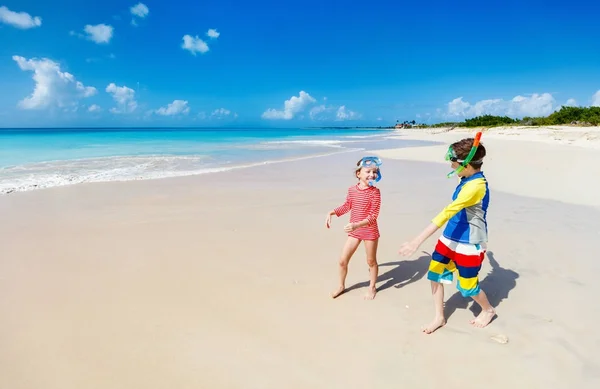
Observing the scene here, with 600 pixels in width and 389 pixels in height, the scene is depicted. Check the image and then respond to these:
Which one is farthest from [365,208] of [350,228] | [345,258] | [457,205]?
[457,205]

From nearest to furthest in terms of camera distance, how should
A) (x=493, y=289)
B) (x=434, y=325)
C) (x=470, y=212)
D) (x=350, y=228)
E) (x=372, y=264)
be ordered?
1. (x=470, y=212)
2. (x=434, y=325)
3. (x=350, y=228)
4. (x=372, y=264)
5. (x=493, y=289)

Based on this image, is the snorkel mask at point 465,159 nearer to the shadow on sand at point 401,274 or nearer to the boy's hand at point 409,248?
the boy's hand at point 409,248

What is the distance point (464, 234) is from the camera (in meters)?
2.80

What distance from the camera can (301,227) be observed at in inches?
219

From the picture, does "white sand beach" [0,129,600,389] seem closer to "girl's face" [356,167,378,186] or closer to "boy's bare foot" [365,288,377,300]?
"boy's bare foot" [365,288,377,300]

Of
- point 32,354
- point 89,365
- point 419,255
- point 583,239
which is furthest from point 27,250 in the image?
point 583,239

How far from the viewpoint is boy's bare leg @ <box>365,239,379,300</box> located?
11.0 feet

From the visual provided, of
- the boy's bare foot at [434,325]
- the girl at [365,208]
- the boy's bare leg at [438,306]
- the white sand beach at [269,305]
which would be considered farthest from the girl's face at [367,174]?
the boy's bare foot at [434,325]

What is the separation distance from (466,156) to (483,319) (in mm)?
1482

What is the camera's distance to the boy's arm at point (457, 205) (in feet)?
8.51

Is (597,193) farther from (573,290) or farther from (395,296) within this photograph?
(395,296)

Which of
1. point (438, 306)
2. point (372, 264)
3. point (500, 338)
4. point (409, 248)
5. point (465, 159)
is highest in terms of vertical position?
point (465, 159)

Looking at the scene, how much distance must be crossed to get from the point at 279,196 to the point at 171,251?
3595 millimetres

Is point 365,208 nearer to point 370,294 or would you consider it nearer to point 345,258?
point 345,258
